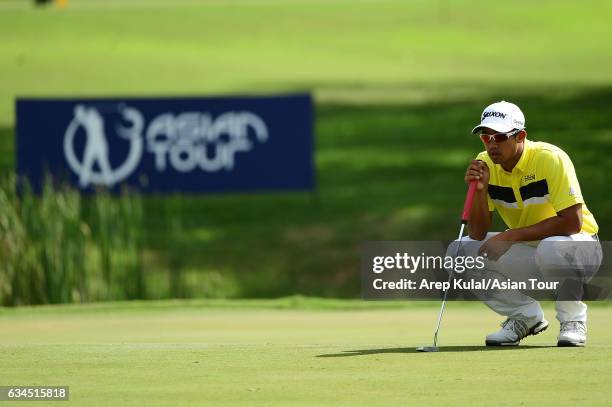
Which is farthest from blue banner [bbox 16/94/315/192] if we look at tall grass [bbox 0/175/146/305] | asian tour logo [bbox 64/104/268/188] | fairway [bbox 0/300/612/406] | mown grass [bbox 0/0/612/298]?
fairway [bbox 0/300/612/406]

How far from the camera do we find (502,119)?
8.00 metres

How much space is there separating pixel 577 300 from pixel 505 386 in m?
1.65

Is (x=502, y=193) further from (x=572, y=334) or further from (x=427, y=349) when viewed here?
(x=427, y=349)

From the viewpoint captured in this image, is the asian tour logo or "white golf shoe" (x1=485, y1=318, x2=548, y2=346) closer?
"white golf shoe" (x1=485, y1=318, x2=548, y2=346)

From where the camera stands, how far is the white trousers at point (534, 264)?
807cm

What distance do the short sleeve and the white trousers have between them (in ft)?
0.68

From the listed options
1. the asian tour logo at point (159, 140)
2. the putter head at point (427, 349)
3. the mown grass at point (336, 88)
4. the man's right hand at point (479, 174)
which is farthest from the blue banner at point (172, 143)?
the putter head at point (427, 349)

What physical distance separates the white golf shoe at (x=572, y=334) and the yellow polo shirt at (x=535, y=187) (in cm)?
53

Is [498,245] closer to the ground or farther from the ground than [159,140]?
closer to the ground

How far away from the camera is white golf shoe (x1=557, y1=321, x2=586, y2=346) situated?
8078 mm

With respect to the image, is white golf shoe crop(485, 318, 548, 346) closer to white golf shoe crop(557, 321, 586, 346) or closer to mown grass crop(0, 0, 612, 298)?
white golf shoe crop(557, 321, 586, 346)

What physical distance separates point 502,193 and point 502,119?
496mm

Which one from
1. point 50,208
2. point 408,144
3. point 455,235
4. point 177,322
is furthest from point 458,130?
point 177,322

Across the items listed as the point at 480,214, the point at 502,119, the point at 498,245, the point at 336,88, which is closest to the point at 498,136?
the point at 502,119
